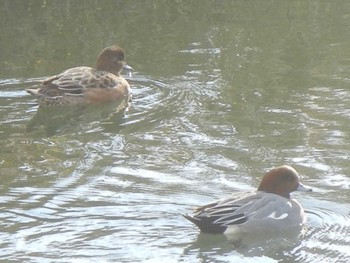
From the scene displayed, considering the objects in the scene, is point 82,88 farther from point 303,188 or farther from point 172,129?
point 303,188

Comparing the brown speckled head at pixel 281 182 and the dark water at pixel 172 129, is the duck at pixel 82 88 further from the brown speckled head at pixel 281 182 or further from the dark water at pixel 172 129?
the brown speckled head at pixel 281 182

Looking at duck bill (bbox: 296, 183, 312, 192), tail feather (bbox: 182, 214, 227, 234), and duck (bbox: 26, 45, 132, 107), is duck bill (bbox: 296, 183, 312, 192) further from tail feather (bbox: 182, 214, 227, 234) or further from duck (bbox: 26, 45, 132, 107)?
duck (bbox: 26, 45, 132, 107)

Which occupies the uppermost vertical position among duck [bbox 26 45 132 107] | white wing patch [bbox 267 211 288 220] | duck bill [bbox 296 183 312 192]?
duck [bbox 26 45 132 107]

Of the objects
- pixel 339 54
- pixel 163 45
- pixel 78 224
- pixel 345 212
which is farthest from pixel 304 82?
pixel 78 224

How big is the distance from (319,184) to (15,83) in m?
4.95

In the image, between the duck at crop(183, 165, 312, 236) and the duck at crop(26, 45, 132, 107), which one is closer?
the duck at crop(183, 165, 312, 236)

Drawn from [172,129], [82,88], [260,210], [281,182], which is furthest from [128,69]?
[260,210]

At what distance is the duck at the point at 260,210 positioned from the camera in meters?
8.54

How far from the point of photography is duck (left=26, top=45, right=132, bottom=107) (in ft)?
41.8

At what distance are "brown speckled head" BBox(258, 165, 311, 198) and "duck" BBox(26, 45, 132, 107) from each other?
163 inches

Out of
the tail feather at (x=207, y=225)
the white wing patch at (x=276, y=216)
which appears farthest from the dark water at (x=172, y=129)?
the white wing patch at (x=276, y=216)

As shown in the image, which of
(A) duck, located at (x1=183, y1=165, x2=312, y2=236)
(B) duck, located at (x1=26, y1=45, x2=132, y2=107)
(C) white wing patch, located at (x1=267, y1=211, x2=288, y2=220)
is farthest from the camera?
(B) duck, located at (x1=26, y1=45, x2=132, y2=107)

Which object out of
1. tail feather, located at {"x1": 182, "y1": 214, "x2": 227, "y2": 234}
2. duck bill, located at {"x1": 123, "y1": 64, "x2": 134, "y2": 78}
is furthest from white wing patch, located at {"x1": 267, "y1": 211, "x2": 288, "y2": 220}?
duck bill, located at {"x1": 123, "y1": 64, "x2": 134, "y2": 78}

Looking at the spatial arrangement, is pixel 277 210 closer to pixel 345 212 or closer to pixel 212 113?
pixel 345 212
